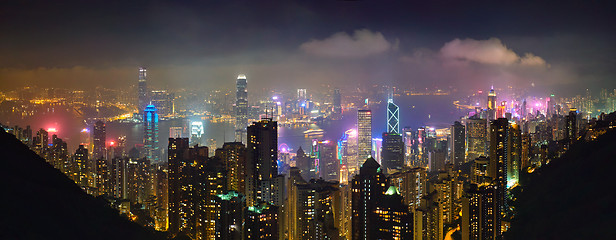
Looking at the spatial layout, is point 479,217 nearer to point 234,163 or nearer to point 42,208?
point 234,163

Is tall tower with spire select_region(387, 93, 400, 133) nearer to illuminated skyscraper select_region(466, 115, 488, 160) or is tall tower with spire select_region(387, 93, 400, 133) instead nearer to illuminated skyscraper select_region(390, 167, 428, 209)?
illuminated skyscraper select_region(466, 115, 488, 160)

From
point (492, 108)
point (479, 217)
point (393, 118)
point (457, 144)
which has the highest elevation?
point (492, 108)

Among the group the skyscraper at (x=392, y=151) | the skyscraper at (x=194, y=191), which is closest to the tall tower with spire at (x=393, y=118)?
the skyscraper at (x=392, y=151)

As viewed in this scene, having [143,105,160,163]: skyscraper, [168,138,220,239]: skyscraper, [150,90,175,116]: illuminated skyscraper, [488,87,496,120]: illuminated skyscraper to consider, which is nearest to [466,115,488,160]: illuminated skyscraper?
[488,87,496,120]: illuminated skyscraper

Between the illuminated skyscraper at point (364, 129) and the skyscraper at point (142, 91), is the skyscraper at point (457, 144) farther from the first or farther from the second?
the skyscraper at point (142, 91)

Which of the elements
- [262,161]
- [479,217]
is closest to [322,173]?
[262,161]

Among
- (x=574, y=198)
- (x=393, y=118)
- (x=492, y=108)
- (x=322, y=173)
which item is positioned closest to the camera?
(x=574, y=198)

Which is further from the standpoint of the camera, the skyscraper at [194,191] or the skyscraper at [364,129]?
the skyscraper at [364,129]
